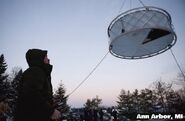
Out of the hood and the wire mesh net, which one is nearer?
the hood

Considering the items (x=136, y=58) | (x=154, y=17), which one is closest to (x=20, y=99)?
(x=154, y=17)

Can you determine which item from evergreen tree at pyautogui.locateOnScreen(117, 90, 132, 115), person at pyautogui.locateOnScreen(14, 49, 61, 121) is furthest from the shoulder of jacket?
evergreen tree at pyautogui.locateOnScreen(117, 90, 132, 115)

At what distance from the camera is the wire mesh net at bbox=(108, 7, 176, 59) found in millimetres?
8273

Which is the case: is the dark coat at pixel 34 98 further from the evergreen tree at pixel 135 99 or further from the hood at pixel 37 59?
the evergreen tree at pixel 135 99

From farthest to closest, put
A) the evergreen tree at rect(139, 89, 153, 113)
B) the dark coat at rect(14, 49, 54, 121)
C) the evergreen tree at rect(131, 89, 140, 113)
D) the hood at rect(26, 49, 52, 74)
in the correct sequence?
the evergreen tree at rect(131, 89, 140, 113), the evergreen tree at rect(139, 89, 153, 113), the hood at rect(26, 49, 52, 74), the dark coat at rect(14, 49, 54, 121)

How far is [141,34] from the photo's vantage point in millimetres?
9328

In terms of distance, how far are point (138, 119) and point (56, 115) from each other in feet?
80.2

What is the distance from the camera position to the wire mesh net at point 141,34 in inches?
326

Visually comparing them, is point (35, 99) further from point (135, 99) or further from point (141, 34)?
point (135, 99)

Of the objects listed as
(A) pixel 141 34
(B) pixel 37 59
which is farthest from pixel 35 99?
(A) pixel 141 34

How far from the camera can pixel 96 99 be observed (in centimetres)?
8738

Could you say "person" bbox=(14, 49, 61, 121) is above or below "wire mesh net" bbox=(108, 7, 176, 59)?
below

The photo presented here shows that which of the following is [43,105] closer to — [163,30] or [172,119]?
[163,30]

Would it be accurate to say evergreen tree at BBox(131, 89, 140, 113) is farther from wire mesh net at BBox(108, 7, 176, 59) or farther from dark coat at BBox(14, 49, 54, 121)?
dark coat at BBox(14, 49, 54, 121)
